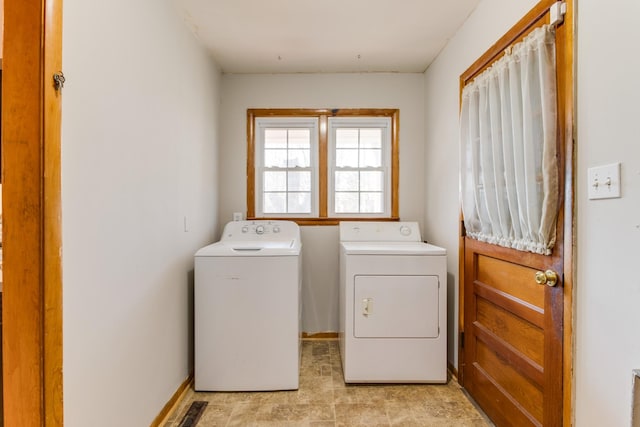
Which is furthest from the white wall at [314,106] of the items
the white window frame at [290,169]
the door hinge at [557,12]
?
the door hinge at [557,12]

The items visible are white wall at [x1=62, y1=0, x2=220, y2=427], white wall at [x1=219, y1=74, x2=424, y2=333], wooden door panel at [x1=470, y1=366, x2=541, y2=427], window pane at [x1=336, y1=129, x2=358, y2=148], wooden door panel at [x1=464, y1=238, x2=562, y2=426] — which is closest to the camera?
white wall at [x1=62, y1=0, x2=220, y2=427]

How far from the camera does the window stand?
9.68 ft

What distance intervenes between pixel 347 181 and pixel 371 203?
316 mm

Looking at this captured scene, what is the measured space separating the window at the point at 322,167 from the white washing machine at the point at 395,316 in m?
0.87

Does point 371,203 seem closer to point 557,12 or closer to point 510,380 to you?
point 510,380

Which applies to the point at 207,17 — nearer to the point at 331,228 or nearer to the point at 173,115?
the point at 173,115

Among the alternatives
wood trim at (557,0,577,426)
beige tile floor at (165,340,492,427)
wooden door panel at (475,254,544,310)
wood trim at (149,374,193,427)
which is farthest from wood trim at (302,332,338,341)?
wood trim at (557,0,577,426)

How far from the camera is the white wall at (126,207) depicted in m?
1.14

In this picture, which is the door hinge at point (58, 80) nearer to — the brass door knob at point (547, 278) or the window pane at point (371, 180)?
the brass door knob at point (547, 278)

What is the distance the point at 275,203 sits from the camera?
9.88 feet

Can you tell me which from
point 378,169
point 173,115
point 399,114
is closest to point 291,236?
point 378,169

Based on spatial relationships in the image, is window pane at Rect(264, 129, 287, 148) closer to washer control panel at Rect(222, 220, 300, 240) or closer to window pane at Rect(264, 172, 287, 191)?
window pane at Rect(264, 172, 287, 191)

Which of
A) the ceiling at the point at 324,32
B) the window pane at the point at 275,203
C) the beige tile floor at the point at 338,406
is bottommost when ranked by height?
the beige tile floor at the point at 338,406

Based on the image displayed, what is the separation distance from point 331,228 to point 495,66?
1.78m
